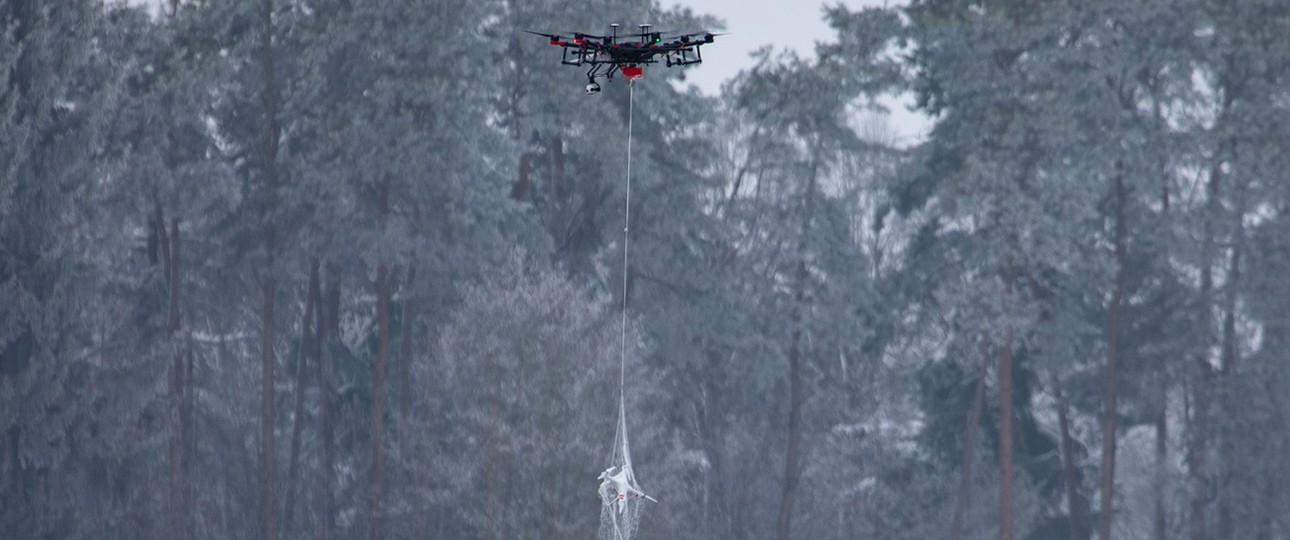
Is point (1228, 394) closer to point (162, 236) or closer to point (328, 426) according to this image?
point (328, 426)

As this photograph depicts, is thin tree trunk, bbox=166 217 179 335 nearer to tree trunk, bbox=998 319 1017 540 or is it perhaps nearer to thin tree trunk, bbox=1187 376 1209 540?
tree trunk, bbox=998 319 1017 540

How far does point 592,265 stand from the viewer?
40188mm

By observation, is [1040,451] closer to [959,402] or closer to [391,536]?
[959,402]

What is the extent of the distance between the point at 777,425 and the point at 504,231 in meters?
9.48

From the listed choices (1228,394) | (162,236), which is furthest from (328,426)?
(1228,394)

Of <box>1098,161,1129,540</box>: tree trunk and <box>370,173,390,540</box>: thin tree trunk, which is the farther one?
<box>1098,161,1129,540</box>: tree trunk

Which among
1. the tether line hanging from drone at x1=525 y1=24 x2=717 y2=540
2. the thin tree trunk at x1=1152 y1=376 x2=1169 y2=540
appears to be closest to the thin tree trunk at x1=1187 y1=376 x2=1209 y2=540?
the thin tree trunk at x1=1152 y1=376 x2=1169 y2=540

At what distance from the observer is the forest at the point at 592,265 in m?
35.1

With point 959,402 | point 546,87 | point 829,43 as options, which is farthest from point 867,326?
point 546,87

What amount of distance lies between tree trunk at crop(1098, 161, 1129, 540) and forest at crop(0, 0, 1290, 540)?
10 centimetres

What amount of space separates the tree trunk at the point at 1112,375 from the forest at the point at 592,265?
10 centimetres

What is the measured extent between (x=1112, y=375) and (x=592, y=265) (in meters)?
11.0

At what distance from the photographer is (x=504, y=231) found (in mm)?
38219

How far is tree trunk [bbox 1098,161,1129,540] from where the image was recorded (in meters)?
38.6
